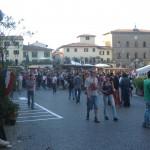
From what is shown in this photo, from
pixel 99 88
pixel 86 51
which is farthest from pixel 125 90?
pixel 86 51

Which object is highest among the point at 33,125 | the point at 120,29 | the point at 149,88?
the point at 120,29

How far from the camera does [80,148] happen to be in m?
10.6

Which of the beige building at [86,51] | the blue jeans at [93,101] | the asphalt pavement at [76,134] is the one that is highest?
the beige building at [86,51]

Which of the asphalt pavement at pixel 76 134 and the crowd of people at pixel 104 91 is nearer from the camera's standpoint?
the asphalt pavement at pixel 76 134

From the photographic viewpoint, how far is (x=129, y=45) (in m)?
148

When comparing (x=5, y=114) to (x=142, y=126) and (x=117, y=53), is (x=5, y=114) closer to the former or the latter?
(x=142, y=126)

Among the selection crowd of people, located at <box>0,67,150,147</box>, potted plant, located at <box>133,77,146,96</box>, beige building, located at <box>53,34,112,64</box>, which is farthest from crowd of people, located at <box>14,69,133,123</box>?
beige building, located at <box>53,34,112,64</box>

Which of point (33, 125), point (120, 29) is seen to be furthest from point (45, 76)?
point (120, 29)

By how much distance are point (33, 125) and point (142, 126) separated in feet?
11.5

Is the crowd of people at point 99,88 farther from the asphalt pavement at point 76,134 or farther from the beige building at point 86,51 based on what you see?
the beige building at point 86,51

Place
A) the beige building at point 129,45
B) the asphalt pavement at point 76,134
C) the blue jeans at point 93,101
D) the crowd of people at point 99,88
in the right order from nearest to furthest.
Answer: the asphalt pavement at point 76,134, the blue jeans at point 93,101, the crowd of people at point 99,88, the beige building at point 129,45

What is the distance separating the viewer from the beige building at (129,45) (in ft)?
477

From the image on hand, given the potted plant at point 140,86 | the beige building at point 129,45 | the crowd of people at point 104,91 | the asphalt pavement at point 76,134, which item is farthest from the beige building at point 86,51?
the asphalt pavement at point 76,134

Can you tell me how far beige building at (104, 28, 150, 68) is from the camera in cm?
14538
